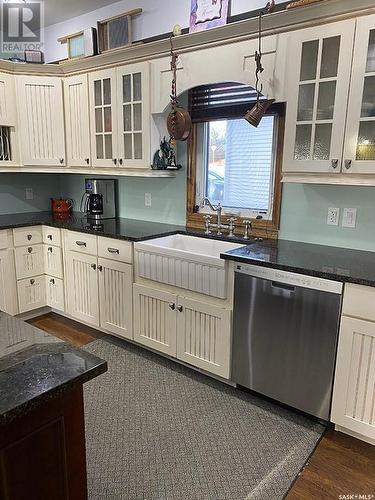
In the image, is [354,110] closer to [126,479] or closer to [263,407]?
[263,407]

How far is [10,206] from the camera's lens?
376 centimetres

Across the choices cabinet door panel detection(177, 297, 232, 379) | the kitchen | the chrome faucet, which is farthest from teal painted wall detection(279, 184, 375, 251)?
cabinet door panel detection(177, 297, 232, 379)

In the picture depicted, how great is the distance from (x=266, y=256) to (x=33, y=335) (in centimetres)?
138

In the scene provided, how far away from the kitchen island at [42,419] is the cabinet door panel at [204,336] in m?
1.36

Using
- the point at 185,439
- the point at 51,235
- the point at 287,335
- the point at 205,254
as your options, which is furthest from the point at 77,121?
the point at 185,439

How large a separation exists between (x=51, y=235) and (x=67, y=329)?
2.79 ft

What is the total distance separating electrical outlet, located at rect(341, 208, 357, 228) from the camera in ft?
7.48

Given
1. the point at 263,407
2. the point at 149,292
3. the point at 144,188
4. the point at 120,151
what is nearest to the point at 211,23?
the point at 120,151

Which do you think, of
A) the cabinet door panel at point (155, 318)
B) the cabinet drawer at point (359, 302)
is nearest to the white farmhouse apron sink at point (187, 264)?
the cabinet door panel at point (155, 318)

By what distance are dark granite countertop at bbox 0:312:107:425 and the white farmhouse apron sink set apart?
1265 millimetres

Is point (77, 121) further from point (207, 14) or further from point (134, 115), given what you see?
point (207, 14)

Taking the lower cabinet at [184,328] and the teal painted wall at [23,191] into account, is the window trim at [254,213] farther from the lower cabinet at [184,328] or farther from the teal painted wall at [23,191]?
the teal painted wall at [23,191]

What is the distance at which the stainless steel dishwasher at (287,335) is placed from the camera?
1904 mm

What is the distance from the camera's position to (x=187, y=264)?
2.38 m
